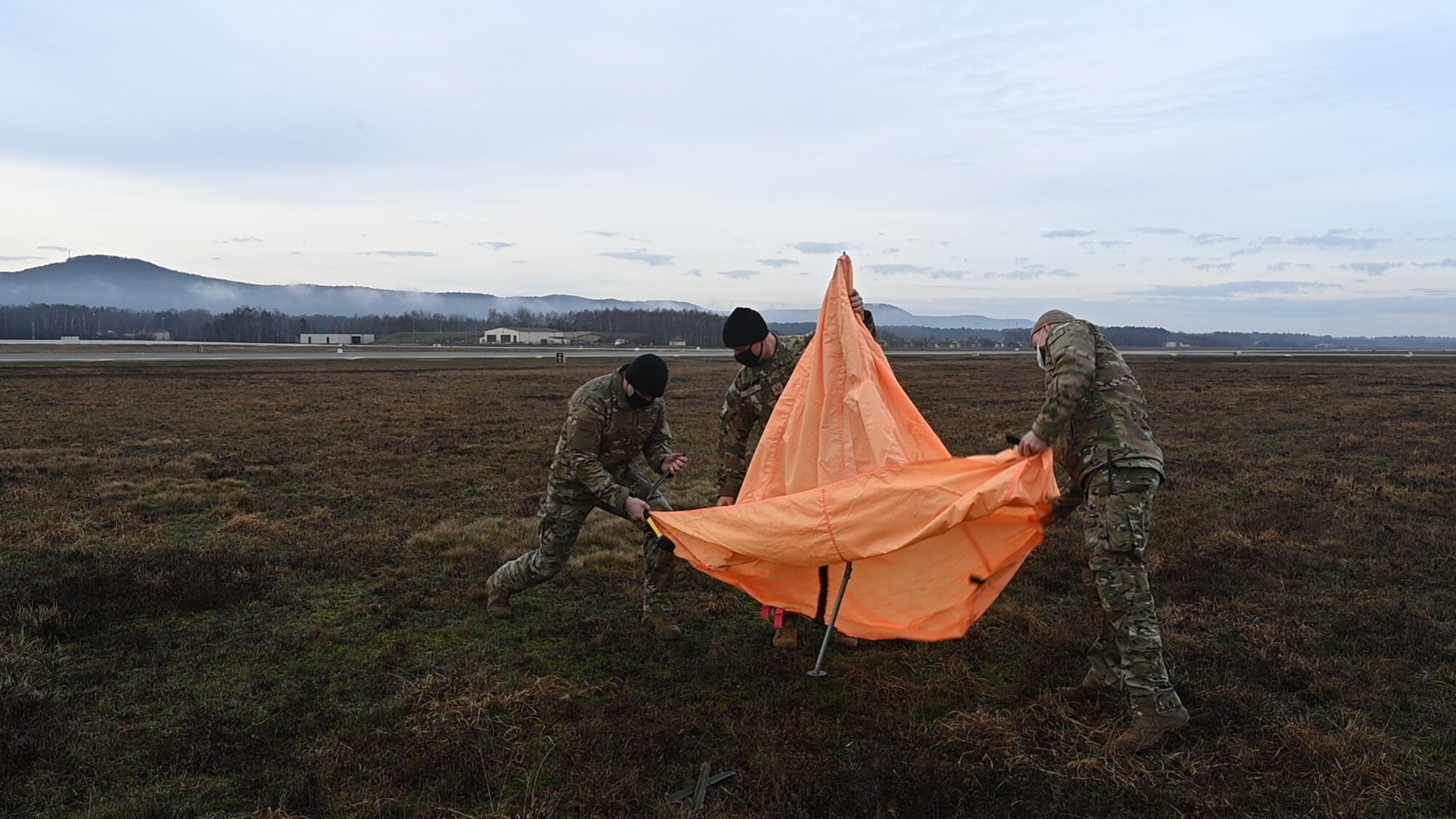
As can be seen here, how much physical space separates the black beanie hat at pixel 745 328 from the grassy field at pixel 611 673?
265 centimetres

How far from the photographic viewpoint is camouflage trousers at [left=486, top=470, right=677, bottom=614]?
7027 mm

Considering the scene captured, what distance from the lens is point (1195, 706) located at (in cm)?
579

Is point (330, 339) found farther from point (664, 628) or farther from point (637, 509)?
point (637, 509)

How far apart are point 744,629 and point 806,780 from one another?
2.57 meters

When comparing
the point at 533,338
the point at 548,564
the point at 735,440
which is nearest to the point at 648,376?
the point at 735,440

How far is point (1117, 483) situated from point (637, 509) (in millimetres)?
3582

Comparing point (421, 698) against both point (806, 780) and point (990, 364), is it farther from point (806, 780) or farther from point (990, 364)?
point (990, 364)

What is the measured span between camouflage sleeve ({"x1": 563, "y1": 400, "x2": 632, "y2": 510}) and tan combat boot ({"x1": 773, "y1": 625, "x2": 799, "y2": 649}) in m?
1.76

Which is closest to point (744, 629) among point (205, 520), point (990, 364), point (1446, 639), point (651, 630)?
point (651, 630)

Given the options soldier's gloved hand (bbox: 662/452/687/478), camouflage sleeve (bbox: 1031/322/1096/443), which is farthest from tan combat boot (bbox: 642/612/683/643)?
camouflage sleeve (bbox: 1031/322/1096/443)

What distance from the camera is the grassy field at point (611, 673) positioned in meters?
4.76

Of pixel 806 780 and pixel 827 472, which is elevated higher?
pixel 827 472

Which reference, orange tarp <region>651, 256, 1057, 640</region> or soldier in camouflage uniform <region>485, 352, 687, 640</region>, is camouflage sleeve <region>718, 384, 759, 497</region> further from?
orange tarp <region>651, 256, 1057, 640</region>


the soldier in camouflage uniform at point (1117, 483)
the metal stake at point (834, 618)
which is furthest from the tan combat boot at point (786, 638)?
the soldier in camouflage uniform at point (1117, 483)
